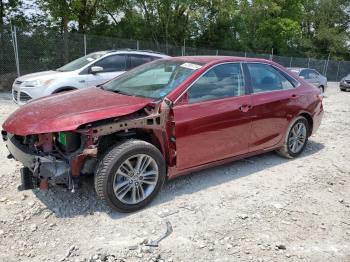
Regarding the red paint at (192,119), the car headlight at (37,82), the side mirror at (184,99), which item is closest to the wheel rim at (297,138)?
the red paint at (192,119)

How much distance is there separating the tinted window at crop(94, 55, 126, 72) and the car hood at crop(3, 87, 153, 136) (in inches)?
186

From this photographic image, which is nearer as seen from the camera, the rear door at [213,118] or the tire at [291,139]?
the rear door at [213,118]

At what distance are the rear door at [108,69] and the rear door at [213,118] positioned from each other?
4.66 meters

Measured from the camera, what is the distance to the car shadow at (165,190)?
3.87 m

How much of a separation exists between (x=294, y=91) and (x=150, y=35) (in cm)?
1835

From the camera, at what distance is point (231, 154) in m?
4.77

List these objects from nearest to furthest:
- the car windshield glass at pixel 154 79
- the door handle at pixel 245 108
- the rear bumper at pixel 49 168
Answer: the rear bumper at pixel 49 168 → the car windshield glass at pixel 154 79 → the door handle at pixel 245 108

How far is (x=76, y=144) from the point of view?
12.0 feet

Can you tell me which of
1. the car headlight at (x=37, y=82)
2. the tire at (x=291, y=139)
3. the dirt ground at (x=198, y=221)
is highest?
the car headlight at (x=37, y=82)

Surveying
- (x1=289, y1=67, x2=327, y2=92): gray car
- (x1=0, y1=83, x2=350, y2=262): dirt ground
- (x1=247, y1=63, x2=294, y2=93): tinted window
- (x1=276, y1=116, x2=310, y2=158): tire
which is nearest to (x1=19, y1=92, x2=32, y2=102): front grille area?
(x1=0, y1=83, x2=350, y2=262): dirt ground

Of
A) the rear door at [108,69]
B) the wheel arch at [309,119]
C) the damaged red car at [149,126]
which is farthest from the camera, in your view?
the rear door at [108,69]

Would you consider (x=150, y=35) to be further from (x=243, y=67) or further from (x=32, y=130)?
(x=32, y=130)

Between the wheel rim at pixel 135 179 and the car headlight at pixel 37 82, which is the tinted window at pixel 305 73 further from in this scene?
the wheel rim at pixel 135 179

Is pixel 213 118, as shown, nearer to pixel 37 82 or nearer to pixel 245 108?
pixel 245 108
